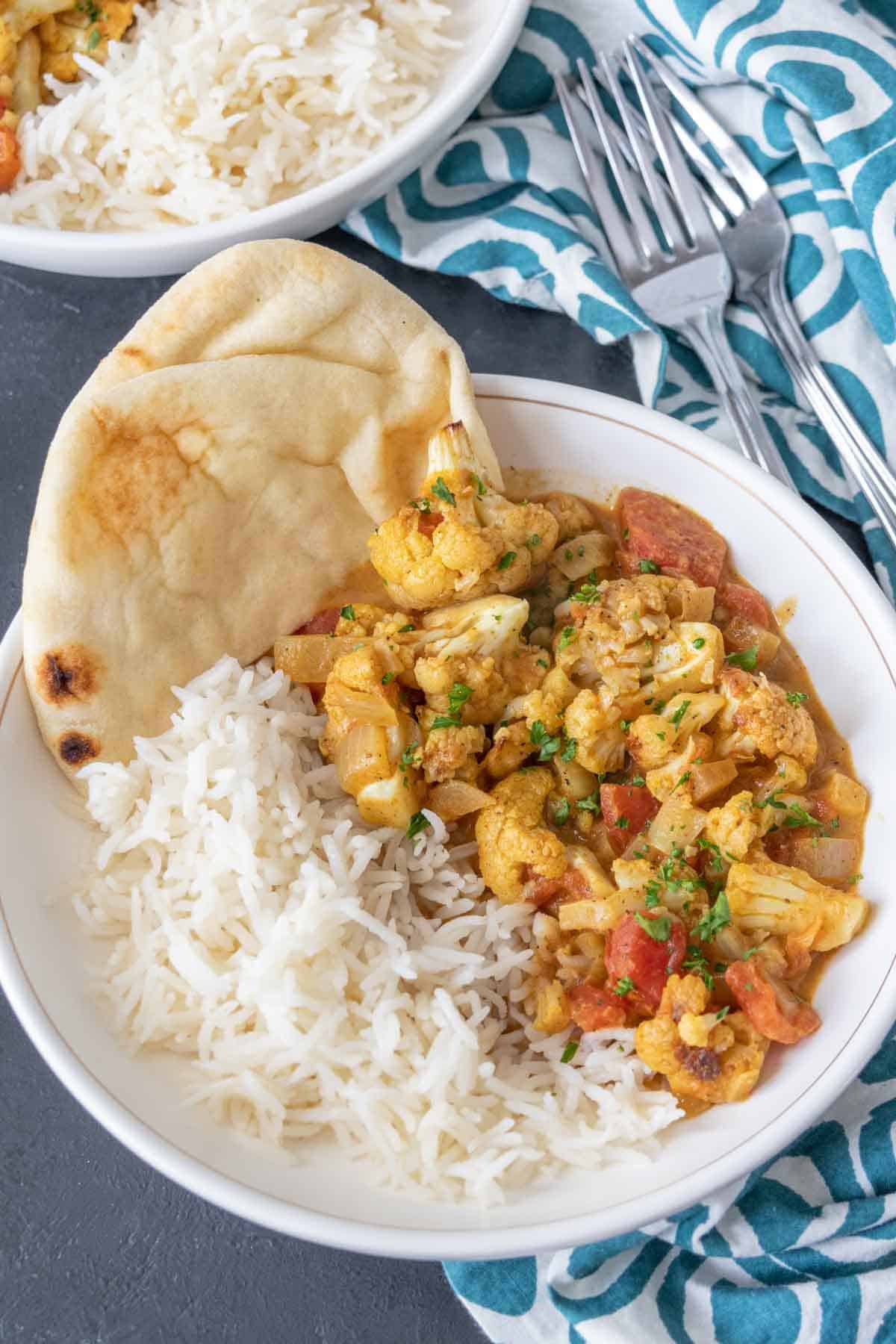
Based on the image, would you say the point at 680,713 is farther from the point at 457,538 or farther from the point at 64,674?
the point at 64,674

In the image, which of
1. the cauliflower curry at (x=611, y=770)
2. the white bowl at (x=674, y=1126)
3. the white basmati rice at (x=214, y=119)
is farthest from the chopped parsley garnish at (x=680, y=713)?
the white basmati rice at (x=214, y=119)

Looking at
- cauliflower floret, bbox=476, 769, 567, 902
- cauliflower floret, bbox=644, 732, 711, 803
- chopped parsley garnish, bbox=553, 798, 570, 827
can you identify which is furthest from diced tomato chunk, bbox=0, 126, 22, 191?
cauliflower floret, bbox=644, 732, 711, 803

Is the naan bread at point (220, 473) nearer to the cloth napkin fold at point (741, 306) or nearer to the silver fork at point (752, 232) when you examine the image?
the cloth napkin fold at point (741, 306)

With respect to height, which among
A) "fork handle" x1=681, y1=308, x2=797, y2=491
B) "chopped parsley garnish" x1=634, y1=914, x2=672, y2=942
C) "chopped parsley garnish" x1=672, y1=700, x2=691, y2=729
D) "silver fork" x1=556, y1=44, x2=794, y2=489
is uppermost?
"silver fork" x1=556, y1=44, x2=794, y2=489

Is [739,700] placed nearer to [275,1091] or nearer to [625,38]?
[275,1091]

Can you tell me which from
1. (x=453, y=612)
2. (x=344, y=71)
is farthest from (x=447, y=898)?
(x=344, y=71)

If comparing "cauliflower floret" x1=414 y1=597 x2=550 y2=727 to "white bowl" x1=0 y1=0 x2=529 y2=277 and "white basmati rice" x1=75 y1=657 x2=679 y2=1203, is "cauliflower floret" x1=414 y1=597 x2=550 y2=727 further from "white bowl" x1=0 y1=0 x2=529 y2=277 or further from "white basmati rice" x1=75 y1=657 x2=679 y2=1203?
"white bowl" x1=0 y1=0 x2=529 y2=277
